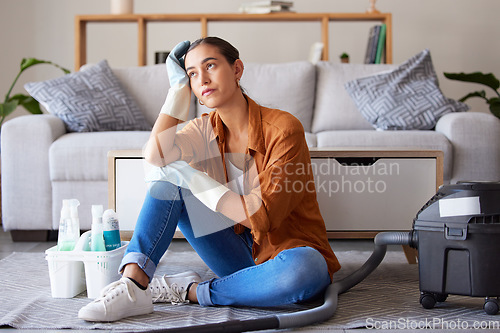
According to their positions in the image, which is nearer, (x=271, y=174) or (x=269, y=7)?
(x=271, y=174)

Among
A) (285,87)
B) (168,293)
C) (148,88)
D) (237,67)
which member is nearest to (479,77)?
(285,87)

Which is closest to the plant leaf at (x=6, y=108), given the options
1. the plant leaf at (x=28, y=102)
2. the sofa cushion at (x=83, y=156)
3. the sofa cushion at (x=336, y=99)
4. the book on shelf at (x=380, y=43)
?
the plant leaf at (x=28, y=102)

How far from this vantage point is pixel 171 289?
64.7 inches

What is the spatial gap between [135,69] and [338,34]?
1.54 m

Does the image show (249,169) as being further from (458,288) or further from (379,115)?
(379,115)

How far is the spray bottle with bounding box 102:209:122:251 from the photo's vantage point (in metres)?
1.73

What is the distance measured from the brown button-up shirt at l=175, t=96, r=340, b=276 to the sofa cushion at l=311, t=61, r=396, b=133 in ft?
5.63

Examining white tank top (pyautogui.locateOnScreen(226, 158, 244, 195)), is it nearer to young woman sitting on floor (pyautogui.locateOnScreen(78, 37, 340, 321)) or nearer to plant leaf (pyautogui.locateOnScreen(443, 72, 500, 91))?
young woman sitting on floor (pyautogui.locateOnScreen(78, 37, 340, 321))

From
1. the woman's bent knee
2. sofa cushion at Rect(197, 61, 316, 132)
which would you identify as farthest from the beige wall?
the woman's bent knee

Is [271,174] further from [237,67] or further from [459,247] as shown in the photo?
[459,247]

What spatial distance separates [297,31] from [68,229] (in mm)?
2833

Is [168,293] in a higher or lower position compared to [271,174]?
lower

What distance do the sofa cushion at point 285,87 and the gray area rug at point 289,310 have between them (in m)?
Answer: 1.51

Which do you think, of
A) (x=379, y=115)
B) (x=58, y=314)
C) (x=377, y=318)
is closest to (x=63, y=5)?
(x=379, y=115)
